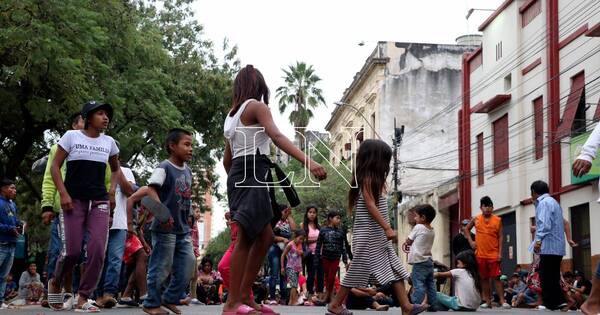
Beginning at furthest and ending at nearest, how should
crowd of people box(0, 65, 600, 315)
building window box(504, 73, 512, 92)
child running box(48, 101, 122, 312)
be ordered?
building window box(504, 73, 512, 92) → child running box(48, 101, 122, 312) → crowd of people box(0, 65, 600, 315)

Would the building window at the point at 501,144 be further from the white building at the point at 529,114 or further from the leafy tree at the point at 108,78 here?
the leafy tree at the point at 108,78

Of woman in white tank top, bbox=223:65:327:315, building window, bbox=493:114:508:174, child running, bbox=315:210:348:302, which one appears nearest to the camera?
woman in white tank top, bbox=223:65:327:315

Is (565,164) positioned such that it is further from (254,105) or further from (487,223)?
(254,105)

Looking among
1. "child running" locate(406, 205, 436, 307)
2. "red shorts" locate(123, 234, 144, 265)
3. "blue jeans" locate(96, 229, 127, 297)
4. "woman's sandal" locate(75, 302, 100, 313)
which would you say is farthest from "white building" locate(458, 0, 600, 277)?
"woman's sandal" locate(75, 302, 100, 313)

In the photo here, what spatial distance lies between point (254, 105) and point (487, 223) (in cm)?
942

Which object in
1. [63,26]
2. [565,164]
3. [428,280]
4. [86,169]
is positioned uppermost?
[63,26]

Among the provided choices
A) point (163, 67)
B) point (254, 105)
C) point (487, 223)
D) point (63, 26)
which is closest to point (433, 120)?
point (163, 67)

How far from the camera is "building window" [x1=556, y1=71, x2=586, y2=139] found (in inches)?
1014

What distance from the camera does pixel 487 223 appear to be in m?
15.8

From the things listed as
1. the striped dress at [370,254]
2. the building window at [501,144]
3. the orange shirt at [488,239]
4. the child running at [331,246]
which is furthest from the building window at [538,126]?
the striped dress at [370,254]

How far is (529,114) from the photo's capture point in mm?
30375

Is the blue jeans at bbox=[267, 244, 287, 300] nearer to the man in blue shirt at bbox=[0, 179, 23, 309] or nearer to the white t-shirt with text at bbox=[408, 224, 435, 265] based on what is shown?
the white t-shirt with text at bbox=[408, 224, 435, 265]

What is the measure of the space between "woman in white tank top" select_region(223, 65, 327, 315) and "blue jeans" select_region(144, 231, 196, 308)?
1447mm

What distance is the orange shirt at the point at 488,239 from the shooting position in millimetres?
15680
